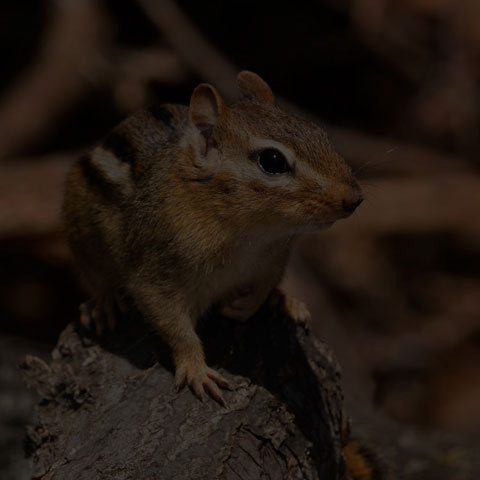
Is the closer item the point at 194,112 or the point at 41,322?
the point at 194,112

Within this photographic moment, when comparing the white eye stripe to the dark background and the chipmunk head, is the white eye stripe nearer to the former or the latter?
the chipmunk head

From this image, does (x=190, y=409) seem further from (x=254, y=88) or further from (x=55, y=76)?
(x=55, y=76)

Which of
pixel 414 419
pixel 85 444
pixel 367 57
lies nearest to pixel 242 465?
pixel 85 444

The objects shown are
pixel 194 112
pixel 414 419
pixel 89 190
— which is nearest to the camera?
pixel 194 112

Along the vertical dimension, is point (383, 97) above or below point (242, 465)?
above

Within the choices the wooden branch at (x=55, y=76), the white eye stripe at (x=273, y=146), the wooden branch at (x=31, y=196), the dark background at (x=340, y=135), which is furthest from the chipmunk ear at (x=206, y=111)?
the wooden branch at (x=55, y=76)

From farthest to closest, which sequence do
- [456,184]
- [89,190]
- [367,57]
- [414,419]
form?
1. [367,57]
2. [456,184]
3. [414,419]
4. [89,190]

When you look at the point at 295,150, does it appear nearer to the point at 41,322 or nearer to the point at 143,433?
the point at 143,433
